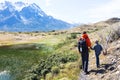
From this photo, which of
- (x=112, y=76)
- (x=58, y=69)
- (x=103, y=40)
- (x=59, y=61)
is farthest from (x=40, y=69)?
(x=112, y=76)

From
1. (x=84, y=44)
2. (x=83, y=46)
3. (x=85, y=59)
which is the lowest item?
(x=85, y=59)

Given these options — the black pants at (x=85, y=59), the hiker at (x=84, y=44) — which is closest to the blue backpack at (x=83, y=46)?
the hiker at (x=84, y=44)

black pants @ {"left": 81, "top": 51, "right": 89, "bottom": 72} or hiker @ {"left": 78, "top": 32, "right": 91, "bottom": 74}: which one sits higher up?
hiker @ {"left": 78, "top": 32, "right": 91, "bottom": 74}

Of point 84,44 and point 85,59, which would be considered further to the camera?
point 85,59

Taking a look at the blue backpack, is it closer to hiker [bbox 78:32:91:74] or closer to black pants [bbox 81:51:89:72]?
hiker [bbox 78:32:91:74]

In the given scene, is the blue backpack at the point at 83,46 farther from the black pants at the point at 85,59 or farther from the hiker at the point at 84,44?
the black pants at the point at 85,59

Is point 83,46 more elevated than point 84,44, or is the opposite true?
point 84,44

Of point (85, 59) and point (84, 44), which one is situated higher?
point (84, 44)

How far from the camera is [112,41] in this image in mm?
33062

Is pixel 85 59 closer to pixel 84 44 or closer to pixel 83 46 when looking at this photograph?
pixel 83 46

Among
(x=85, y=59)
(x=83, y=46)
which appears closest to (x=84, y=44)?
(x=83, y=46)

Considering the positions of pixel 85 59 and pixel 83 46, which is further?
pixel 85 59

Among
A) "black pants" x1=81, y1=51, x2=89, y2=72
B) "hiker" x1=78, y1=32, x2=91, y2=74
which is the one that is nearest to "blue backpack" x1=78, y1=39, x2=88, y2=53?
"hiker" x1=78, y1=32, x2=91, y2=74

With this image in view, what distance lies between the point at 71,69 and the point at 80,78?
16.2 feet
